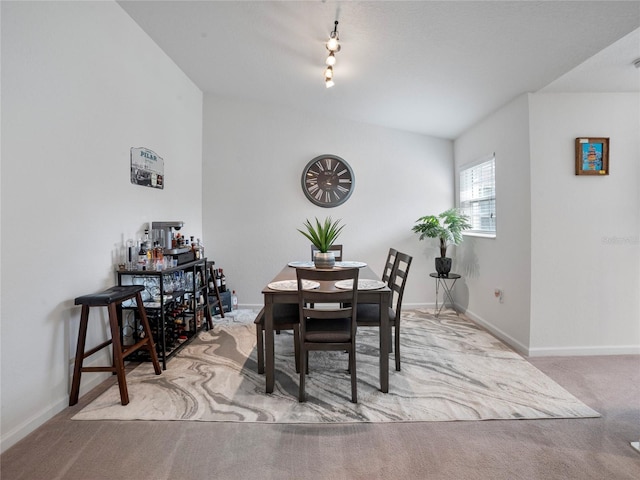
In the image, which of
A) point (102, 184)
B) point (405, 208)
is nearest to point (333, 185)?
point (405, 208)

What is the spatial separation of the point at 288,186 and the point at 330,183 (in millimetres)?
567

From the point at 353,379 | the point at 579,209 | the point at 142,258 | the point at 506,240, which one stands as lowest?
the point at 353,379

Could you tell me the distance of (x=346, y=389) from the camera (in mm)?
2430

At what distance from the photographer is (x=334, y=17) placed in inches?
98.3

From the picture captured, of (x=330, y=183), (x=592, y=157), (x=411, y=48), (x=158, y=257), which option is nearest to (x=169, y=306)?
(x=158, y=257)

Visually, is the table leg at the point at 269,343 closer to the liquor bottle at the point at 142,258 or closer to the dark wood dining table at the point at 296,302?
the dark wood dining table at the point at 296,302

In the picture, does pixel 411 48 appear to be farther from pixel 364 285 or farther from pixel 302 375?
pixel 302 375

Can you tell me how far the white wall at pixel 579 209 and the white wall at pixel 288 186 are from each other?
5.71 feet

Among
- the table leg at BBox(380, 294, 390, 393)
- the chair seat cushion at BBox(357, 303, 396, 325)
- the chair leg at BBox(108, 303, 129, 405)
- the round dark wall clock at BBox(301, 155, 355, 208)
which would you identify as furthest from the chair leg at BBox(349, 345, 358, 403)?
the round dark wall clock at BBox(301, 155, 355, 208)

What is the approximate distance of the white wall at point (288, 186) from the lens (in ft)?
15.4

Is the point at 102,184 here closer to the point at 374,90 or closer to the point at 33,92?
the point at 33,92

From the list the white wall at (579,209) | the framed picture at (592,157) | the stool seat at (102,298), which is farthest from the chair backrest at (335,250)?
the framed picture at (592,157)

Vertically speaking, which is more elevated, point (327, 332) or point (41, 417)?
point (327, 332)

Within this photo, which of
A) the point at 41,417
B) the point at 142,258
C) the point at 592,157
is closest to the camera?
the point at 41,417
